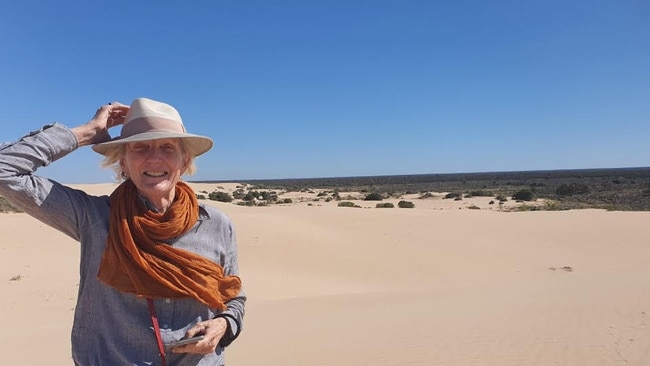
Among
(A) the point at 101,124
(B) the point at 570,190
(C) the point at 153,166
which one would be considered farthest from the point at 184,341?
(B) the point at 570,190

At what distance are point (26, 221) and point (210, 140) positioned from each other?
17869 millimetres

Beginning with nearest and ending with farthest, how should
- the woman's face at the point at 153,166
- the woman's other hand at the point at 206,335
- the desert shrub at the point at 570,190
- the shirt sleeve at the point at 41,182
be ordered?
the shirt sleeve at the point at 41,182 < the woman's other hand at the point at 206,335 < the woman's face at the point at 153,166 < the desert shrub at the point at 570,190

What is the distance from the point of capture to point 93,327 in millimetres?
1849

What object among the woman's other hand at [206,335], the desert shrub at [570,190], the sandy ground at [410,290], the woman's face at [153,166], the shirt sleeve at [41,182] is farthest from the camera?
the desert shrub at [570,190]

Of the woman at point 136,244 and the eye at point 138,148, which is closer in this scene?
the woman at point 136,244

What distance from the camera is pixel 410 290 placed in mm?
10859

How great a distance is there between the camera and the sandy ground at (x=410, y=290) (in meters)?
6.39

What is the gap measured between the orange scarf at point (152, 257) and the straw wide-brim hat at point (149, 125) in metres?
0.20

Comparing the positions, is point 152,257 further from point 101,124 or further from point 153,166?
point 101,124

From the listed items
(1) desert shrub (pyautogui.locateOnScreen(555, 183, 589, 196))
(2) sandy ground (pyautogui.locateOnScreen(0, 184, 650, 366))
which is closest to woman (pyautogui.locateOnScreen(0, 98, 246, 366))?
(2) sandy ground (pyautogui.locateOnScreen(0, 184, 650, 366))

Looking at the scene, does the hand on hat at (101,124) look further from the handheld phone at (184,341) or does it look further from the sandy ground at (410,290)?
the sandy ground at (410,290)

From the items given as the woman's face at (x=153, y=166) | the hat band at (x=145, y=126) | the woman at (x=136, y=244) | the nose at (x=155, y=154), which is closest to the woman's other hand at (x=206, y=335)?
the woman at (x=136, y=244)

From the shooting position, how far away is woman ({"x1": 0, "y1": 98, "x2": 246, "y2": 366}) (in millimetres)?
1804

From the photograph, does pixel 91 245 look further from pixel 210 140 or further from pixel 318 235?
pixel 318 235
